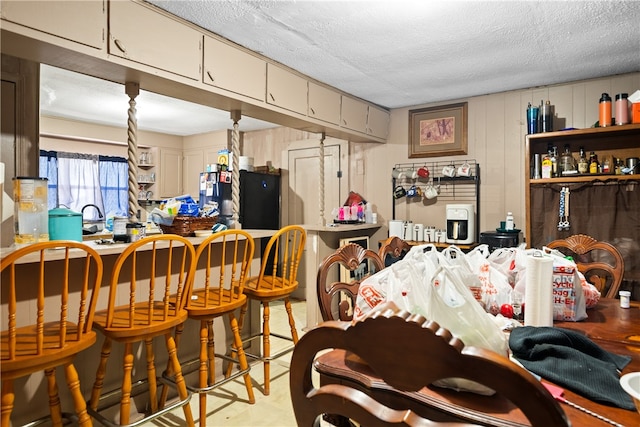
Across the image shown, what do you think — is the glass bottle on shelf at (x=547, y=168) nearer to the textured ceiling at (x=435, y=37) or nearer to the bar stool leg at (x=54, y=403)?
the textured ceiling at (x=435, y=37)

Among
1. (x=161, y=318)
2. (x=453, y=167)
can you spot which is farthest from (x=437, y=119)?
(x=161, y=318)

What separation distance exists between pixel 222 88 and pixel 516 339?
7.55 ft

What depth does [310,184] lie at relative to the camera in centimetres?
525

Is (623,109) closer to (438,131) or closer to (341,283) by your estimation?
(438,131)

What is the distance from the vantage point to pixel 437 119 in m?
4.22

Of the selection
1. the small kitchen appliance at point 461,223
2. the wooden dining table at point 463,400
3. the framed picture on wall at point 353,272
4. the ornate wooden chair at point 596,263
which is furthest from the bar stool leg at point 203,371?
the small kitchen appliance at point 461,223

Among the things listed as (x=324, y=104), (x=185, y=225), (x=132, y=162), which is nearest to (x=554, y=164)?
(x=324, y=104)

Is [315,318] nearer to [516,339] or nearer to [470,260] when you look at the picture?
[470,260]

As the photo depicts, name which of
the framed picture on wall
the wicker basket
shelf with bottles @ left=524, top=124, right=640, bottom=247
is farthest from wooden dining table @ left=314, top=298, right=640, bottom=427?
the framed picture on wall

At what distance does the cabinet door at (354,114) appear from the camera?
12.8 ft

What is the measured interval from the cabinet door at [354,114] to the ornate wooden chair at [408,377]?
3286 mm

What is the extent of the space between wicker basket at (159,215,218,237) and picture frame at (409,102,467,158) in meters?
2.70

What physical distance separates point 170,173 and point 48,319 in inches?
189

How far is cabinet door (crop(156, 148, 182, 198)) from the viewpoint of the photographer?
246 inches
